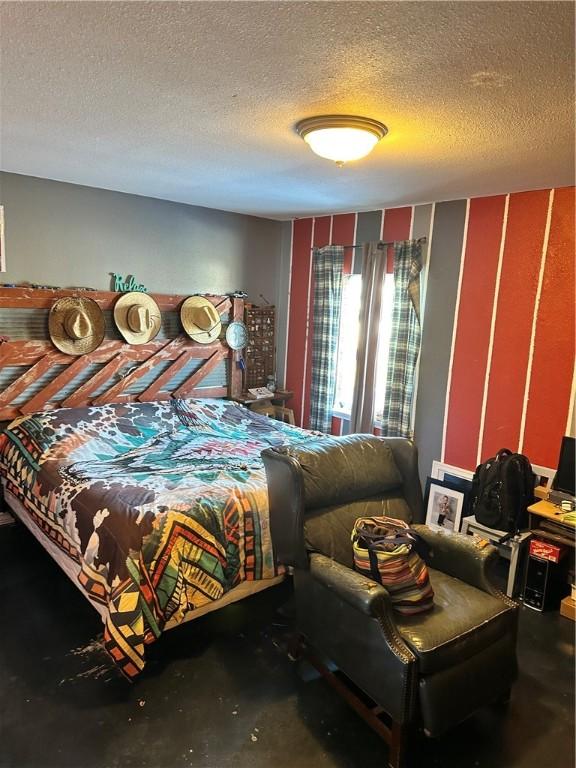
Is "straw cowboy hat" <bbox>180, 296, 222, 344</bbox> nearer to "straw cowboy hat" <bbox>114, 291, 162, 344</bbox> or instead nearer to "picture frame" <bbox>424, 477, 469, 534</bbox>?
"straw cowboy hat" <bbox>114, 291, 162, 344</bbox>

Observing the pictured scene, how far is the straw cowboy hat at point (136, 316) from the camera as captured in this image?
4.00 m

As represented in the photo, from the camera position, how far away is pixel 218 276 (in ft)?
15.5

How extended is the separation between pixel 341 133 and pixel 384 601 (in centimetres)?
190

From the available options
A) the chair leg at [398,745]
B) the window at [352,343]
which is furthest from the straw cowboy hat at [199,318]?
the chair leg at [398,745]

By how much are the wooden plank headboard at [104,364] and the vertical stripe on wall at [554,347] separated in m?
2.58

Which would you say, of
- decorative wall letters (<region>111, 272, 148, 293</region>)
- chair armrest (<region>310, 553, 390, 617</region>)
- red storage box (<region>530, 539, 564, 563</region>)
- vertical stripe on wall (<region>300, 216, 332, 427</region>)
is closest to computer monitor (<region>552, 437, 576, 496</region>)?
red storage box (<region>530, 539, 564, 563</region>)

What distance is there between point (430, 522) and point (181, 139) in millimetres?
2977

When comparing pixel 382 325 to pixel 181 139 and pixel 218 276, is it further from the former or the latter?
pixel 181 139

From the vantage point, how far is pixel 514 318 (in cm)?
346

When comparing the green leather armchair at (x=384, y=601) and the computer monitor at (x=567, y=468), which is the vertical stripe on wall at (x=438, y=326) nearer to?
the computer monitor at (x=567, y=468)

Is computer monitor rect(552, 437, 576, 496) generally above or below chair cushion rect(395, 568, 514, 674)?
above

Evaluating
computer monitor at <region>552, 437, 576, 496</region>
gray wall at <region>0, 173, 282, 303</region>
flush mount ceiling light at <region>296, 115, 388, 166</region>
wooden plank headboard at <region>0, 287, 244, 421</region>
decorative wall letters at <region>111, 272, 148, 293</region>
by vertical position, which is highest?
flush mount ceiling light at <region>296, 115, 388, 166</region>

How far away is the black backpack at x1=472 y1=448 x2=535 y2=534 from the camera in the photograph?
10.1 feet

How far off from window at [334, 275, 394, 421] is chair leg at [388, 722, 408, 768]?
2.67m
